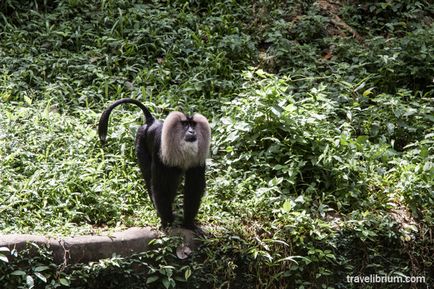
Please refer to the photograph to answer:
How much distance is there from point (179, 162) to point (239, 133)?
1.35 metres

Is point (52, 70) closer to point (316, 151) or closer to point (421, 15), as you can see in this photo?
point (316, 151)

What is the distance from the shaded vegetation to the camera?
5.64 meters

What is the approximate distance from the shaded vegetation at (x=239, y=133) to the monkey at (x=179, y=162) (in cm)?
24

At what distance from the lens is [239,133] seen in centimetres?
664

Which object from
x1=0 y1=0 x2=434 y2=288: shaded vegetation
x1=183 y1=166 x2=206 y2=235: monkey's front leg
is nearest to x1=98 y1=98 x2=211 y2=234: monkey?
x1=183 y1=166 x2=206 y2=235: monkey's front leg

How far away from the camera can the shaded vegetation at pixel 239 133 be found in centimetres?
564

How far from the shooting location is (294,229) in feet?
18.8

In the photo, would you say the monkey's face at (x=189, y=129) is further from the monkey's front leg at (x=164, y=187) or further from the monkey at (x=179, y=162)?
the monkey's front leg at (x=164, y=187)

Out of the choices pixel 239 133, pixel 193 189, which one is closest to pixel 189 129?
pixel 193 189

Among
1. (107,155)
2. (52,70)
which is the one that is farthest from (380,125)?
(52,70)

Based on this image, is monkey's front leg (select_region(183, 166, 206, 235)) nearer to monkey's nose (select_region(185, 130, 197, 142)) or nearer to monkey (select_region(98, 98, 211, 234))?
monkey (select_region(98, 98, 211, 234))

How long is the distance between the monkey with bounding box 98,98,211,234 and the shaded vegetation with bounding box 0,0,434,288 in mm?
240

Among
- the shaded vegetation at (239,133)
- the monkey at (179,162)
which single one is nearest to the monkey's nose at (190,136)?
the monkey at (179,162)

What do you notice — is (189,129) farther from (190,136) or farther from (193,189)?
(193,189)
